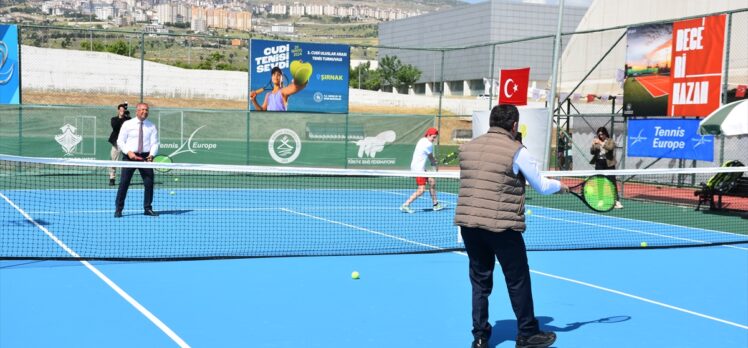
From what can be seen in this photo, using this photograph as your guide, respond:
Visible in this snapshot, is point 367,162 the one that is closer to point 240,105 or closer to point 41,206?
point 41,206

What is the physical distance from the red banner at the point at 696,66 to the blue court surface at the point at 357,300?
19.4 ft

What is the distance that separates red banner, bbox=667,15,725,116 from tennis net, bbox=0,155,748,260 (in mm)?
2175

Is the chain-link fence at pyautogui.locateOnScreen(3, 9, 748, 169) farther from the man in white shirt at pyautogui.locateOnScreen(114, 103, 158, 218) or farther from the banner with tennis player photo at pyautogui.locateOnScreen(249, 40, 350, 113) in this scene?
the man in white shirt at pyautogui.locateOnScreen(114, 103, 158, 218)

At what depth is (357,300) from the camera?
27.1 ft

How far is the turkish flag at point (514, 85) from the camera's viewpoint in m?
22.8

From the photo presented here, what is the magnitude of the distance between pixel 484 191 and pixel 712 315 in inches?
119

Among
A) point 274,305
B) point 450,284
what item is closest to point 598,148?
point 450,284

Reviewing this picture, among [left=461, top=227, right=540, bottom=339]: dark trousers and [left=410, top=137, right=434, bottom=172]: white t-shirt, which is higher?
[left=410, top=137, right=434, bottom=172]: white t-shirt

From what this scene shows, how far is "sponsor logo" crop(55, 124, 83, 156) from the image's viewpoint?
24219 millimetres

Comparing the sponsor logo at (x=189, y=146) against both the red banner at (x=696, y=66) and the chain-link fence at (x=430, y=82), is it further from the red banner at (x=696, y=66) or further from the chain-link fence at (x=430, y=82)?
the red banner at (x=696, y=66)

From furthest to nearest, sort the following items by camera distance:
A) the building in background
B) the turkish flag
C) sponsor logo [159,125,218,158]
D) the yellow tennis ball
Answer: the building in background < the yellow tennis ball < sponsor logo [159,125,218,158] < the turkish flag

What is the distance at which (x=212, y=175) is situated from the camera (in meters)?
24.2

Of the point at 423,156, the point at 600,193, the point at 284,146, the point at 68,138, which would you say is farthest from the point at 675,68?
→ the point at 68,138

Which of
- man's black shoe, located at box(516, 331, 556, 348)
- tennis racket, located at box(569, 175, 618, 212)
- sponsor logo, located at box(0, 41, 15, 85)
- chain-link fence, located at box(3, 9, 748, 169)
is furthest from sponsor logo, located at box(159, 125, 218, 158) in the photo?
man's black shoe, located at box(516, 331, 556, 348)
